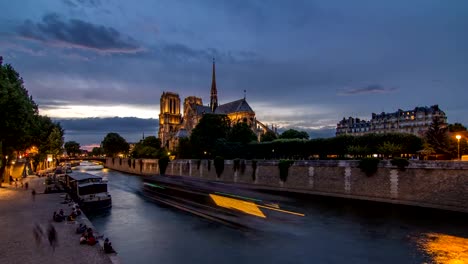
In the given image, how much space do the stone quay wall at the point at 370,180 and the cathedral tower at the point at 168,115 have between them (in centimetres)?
11002

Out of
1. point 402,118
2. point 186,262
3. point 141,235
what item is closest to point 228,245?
point 186,262

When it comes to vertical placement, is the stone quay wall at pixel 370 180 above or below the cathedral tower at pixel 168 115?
below

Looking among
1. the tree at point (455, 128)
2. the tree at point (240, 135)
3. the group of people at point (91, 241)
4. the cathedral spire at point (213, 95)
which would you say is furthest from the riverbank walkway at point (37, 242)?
the cathedral spire at point (213, 95)

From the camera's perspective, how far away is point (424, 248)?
20.4 metres

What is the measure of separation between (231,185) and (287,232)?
31.7 meters

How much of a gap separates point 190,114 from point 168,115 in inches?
1153

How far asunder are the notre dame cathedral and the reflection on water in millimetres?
90464

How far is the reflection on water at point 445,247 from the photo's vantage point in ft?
60.0

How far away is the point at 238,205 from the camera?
36344 millimetres

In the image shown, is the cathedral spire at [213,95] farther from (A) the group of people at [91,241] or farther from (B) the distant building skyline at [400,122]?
(A) the group of people at [91,241]

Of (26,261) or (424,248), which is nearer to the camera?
(26,261)

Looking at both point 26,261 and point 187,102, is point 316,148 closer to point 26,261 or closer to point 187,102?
point 26,261

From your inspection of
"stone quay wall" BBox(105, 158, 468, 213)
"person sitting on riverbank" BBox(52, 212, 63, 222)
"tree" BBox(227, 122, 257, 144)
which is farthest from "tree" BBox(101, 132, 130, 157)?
"person sitting on riverbank" BBox(52, 212, 63, 222)

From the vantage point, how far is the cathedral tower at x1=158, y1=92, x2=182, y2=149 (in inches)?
6580
